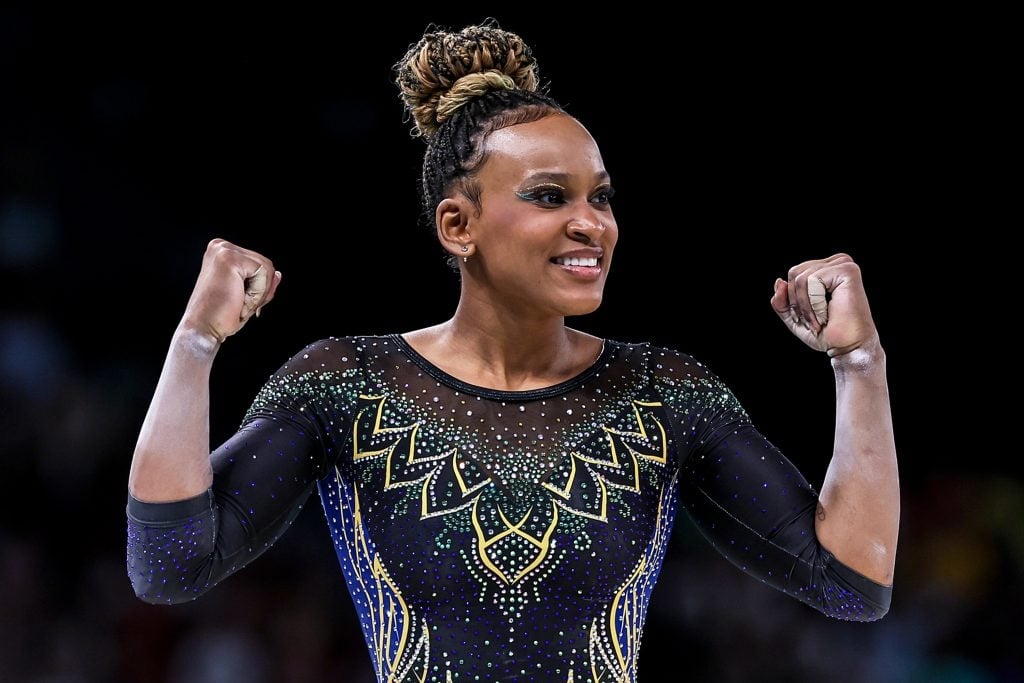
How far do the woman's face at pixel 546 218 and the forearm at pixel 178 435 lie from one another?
0.46 meters

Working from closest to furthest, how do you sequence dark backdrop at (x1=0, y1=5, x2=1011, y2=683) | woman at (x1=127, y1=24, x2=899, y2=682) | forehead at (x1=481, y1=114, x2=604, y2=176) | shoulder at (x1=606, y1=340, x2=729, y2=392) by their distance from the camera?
woman at (x1=127, y1=24, x2=899, y2=682) → forehead at (x1=481, y1=114, x2=604, y2=176) → shoulder at (x1=606, y1=340, x2=729, y2=392) → dark backdrop at (x1=0, y1=5, x2=1011, y2=683)

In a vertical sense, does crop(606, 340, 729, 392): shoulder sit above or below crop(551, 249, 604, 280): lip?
below

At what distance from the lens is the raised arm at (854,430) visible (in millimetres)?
1758

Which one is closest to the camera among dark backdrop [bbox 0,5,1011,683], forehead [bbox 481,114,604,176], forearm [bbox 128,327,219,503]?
forearm [bbox 128,327,219,503]

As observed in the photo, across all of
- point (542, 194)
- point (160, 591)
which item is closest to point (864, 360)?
point (542, 194)

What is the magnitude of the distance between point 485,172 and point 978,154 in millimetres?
2899

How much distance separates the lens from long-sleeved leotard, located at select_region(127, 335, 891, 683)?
5.80 feet

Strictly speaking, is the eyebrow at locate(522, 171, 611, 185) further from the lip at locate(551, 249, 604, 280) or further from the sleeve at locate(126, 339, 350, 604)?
the sleeve at locate(126, 339, 350, 604)

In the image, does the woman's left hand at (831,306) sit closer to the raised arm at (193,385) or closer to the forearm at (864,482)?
the forearm at (864,482)

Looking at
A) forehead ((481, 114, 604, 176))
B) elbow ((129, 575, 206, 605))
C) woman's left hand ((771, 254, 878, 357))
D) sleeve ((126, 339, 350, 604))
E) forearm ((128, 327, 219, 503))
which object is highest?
forehead ((481, 114, 604, 176))

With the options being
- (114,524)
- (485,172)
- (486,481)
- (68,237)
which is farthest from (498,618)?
(68,237)

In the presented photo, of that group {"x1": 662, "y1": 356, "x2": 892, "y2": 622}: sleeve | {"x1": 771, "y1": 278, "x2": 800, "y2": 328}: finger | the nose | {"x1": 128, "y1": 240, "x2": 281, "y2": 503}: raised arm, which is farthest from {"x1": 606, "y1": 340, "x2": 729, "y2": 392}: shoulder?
{"x1": 128, "y1": 240, "x2": 281, "y2": 503}: raised arm

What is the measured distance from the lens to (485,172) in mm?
1890

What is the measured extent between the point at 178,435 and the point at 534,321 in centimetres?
58
